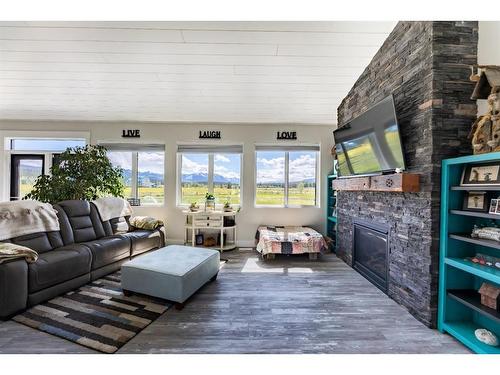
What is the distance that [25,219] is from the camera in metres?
2.54

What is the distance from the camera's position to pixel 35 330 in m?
1.79

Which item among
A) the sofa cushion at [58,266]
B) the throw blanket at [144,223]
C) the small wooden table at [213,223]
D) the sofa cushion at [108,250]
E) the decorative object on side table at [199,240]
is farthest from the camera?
the decorative object on side table at [199,240]

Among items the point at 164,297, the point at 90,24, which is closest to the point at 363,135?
the point at 164,297

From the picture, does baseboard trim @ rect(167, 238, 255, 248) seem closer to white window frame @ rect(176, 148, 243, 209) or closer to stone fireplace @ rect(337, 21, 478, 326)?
white window frame @ rect(176, 148, 243, 209)

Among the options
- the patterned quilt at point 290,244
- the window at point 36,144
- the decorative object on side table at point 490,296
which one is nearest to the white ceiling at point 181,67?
the window at point 36,144

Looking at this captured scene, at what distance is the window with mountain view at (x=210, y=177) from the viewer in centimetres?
453

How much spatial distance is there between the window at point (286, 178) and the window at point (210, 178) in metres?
0.46

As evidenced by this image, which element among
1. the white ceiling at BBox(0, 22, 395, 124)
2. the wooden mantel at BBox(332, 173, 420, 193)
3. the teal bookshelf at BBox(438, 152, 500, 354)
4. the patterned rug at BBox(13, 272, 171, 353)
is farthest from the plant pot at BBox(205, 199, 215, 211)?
the teal bookshelf at BBox(438, 152, 500, 354)

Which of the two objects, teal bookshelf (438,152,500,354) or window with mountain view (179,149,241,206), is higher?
window with mountain view (179,149,241,206)

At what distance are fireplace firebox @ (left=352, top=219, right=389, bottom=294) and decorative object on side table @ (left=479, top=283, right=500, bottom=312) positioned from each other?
0.85 m

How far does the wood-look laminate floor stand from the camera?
64.6 inches

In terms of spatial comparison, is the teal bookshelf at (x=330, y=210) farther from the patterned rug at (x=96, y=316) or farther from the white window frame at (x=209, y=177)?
the patterned rug at (x=96, y=316)

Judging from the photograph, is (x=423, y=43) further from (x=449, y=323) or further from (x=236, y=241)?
(x=236, y=241)

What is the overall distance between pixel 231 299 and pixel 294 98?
294cm
